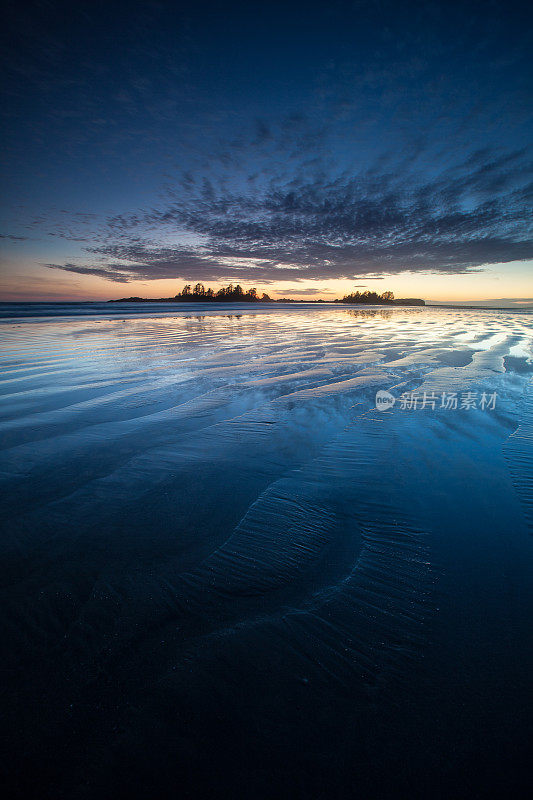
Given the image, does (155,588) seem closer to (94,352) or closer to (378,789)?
(378,789)

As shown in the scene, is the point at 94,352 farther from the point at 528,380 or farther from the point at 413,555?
the point at 528,380

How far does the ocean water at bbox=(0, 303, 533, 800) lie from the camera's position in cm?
123

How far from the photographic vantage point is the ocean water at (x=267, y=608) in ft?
4.03

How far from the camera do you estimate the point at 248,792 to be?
3.77ft

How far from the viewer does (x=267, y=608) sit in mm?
1826

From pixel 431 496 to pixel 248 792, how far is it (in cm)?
239

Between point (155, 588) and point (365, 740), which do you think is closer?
point (365, 740)

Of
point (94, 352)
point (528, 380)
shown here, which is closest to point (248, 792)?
point (528, 380)

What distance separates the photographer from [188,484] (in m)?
3.03

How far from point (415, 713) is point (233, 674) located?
0.82 metres

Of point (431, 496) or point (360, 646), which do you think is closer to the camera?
point (360, 646)

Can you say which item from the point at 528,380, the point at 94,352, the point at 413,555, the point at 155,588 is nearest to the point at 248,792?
the point at 155,588

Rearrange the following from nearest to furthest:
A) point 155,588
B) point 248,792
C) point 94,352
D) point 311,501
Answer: point 248,792 < point 155,588 < point 311,501 < point 94,352

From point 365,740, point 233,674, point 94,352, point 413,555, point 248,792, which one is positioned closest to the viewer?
point 248,792
